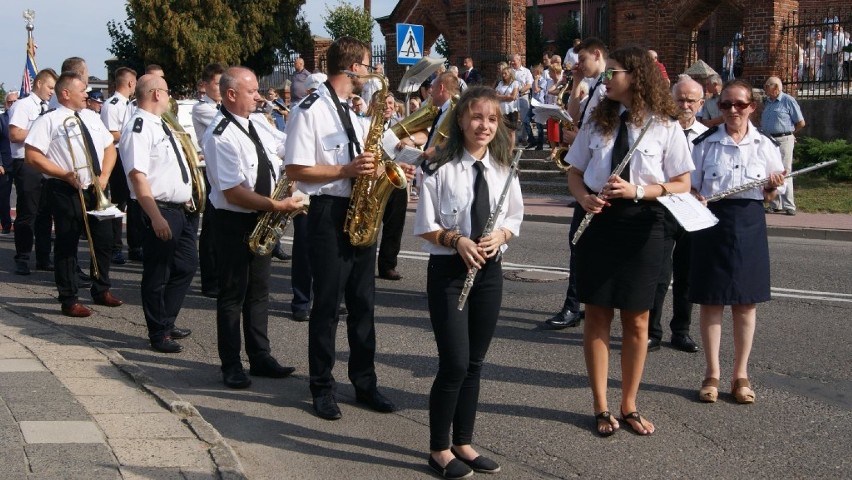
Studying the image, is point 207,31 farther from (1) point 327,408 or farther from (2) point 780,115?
(1) point 327,408

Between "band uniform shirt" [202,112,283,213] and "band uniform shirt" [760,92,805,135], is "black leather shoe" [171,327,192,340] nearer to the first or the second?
"band uniform shirt" [202,112,283,213]

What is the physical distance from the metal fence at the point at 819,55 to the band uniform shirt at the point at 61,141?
1594cm

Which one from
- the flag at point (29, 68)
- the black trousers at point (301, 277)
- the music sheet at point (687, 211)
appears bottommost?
the black trousers at point (301, 277)

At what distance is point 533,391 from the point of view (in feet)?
21.0

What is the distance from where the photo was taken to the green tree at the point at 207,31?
32.5m

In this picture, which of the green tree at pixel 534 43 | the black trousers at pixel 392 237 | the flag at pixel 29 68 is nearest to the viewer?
the black trousers at pixel 392 237

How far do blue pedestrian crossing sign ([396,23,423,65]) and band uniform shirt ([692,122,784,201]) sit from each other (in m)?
12.4

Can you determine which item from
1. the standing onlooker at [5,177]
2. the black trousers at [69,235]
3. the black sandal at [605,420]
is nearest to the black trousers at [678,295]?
the black sandal at [605,420]

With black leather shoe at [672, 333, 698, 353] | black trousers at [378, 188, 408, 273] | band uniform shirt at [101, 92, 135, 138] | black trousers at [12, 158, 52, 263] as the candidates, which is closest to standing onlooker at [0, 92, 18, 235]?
black trousers at [12, 158, 52, 263]

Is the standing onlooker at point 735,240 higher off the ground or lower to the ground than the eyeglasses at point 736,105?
lower

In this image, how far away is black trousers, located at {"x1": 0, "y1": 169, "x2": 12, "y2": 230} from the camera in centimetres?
1325

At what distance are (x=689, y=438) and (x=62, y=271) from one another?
5.63m

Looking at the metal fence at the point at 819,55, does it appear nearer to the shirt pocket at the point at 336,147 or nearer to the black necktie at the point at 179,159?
the black necktie at the point at 179,159

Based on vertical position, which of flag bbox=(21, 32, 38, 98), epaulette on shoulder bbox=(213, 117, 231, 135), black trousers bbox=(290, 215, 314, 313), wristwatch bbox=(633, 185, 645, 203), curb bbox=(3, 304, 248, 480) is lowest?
curb bbox=(3, 304, 248, 480)
